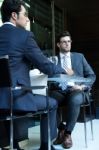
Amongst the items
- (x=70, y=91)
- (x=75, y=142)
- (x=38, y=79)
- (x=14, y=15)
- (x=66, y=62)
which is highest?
(x=14, y=15)

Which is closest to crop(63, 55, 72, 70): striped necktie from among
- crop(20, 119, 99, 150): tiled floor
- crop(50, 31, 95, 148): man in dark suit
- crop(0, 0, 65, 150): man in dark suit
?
crop(50, 31, 95, 148): man in dark suit

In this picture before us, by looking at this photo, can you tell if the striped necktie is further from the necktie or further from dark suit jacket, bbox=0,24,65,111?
dark suit jacket, bbox=0,24,65,111

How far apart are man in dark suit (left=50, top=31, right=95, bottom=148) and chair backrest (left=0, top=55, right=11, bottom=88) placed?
1123 millimetres

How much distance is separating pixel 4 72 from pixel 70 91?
150 cm

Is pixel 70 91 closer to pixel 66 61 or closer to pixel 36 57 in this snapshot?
pixel 66 61

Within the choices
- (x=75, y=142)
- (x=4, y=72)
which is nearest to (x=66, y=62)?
(x=75, y=142)

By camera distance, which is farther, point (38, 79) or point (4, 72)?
point (38, 79)

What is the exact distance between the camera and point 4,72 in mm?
2227

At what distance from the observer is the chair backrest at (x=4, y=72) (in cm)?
220

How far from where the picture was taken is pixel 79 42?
983cm

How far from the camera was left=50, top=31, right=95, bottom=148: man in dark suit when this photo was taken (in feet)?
11.5

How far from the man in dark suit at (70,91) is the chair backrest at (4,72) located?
1.12 metres

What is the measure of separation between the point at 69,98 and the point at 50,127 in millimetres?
864

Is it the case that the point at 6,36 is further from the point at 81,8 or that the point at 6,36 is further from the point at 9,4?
the point at 81,8
